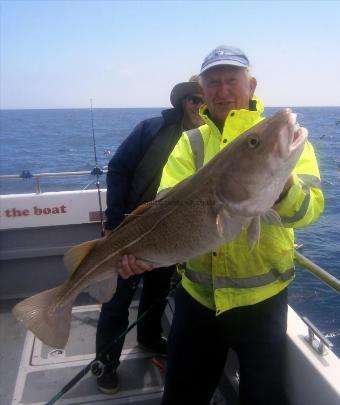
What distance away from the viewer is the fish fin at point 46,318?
2697 mm

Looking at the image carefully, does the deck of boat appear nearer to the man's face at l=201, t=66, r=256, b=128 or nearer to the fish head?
the fish head

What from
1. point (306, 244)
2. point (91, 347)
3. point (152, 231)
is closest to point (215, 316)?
point (152, 231)

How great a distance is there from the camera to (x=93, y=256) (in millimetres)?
2691

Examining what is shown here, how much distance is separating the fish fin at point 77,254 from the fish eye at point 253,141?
1.25 metres

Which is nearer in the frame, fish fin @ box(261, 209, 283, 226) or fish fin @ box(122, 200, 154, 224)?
fish fin @ box(261, 209, 283, 226)

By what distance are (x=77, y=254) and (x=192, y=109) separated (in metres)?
1.91

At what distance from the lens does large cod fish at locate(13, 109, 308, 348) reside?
198 cm

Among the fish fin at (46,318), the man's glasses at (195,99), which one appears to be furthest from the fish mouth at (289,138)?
the man's glasses at (195,99)

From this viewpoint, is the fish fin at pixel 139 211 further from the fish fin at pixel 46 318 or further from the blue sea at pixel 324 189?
the blue sea at pixel 324 189

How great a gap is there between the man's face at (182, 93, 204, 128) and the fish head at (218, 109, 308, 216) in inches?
73.4

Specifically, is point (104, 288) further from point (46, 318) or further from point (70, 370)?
point (70, 370)

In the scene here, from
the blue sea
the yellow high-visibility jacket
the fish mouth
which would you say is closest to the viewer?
the fish mouth

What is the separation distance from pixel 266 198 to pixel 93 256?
1220mm

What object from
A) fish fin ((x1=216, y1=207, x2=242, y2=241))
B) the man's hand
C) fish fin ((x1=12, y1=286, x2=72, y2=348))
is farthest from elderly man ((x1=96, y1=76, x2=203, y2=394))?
fish fin ((x1=216, y1=207, x2=242, y2=241))
